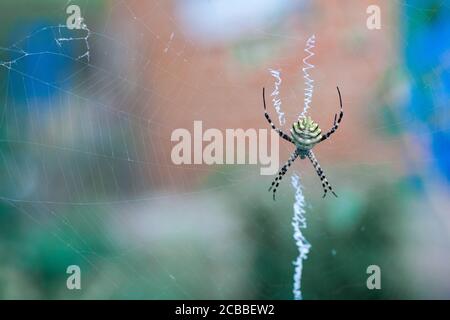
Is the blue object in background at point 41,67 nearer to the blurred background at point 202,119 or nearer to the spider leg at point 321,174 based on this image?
the blurred background at point 202,119

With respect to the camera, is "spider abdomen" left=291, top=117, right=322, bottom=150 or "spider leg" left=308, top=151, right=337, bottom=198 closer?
"spider abdomen" left=291, top=117, right=322, bottom=150

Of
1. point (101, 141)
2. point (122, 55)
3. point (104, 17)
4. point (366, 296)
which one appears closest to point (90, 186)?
point (101, 141)

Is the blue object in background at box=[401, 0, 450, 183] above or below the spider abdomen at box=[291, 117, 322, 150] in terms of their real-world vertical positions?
above

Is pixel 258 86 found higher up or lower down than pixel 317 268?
higher up

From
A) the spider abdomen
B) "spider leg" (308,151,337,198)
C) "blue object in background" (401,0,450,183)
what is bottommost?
"spider leg" (308,151,337,198)

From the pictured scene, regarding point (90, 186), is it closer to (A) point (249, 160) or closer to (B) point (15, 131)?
(B) point (15, 131)

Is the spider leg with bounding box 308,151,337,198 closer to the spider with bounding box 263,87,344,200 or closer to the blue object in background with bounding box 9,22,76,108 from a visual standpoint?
the spider with bounding box 263,87,344,200

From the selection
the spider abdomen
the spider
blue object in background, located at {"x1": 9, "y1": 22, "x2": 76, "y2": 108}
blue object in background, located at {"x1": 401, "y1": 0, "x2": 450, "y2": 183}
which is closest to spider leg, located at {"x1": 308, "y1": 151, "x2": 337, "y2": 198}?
the spider
